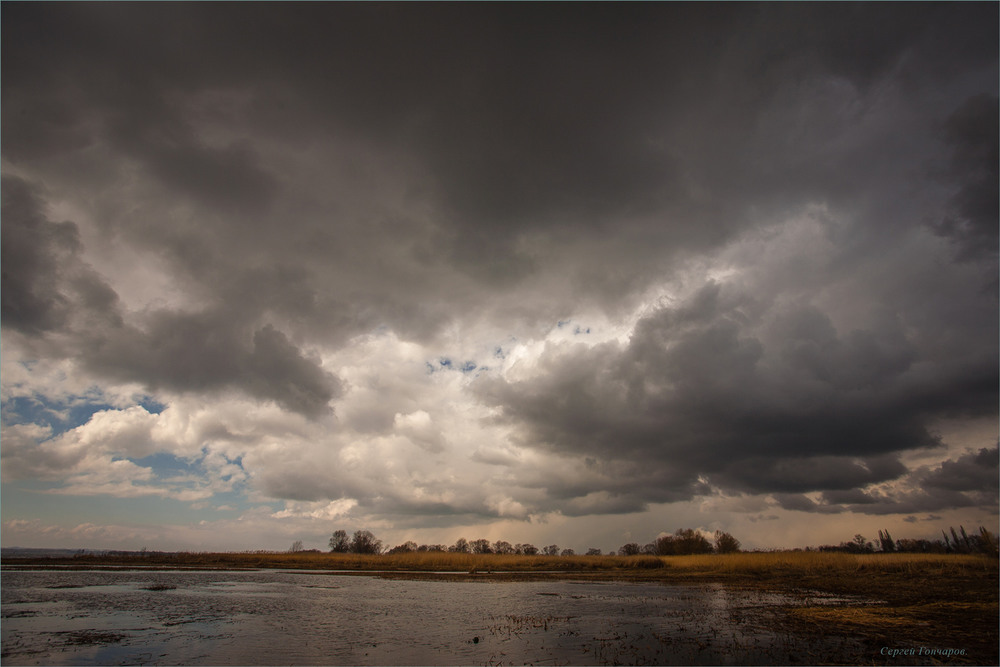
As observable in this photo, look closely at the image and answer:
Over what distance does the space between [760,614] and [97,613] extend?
4262 centimetres

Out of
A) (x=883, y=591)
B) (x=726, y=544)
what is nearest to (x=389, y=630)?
(x=883, y=591)

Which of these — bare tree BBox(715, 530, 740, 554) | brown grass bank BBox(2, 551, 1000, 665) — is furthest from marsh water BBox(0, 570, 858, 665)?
bare tree BBox(715, 530, 740, 554)

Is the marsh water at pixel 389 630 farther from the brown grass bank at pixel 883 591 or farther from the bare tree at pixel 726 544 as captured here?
the bare tree at pixel 726 544

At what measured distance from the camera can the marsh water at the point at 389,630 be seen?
18.0 meters

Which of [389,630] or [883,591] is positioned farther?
[883,591]

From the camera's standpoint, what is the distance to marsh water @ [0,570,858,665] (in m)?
18.0

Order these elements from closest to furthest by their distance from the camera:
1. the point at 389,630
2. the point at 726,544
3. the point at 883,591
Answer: the point at 389,630 < the point at 883,591 < the point at 726,544

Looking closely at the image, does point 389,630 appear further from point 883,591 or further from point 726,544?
point 726,544

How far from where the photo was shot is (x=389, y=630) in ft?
78.8

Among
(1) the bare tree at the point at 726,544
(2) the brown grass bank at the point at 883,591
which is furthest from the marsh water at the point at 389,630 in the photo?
(1) the bare tree at the point at 726,544

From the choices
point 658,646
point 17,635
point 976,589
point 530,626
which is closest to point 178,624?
point 17,635

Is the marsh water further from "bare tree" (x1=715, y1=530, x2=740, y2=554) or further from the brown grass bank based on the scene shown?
"bare tree" (x1=715, y1=530, x2=740, y2=554)

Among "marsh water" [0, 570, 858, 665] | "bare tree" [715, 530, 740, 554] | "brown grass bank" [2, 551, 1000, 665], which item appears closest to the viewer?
"marsh water" [0, 570, 858, 665]

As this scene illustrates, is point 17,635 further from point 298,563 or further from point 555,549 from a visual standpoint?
point 555,549
